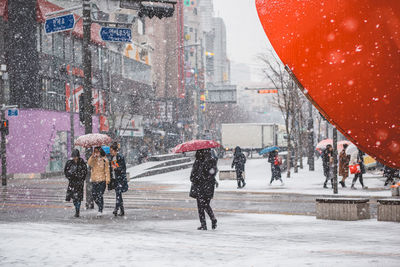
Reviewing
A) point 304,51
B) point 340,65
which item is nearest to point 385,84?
Result: point 340,65

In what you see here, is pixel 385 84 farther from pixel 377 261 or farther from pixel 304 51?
pixel 377 261

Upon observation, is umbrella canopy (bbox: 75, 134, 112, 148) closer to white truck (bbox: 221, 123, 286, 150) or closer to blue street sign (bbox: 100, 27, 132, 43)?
blue street sign (bbox: 100, 27, 132, 43)

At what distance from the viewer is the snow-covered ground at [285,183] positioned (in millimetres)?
21391

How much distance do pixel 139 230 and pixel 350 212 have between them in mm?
4701

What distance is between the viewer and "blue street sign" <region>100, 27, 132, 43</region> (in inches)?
596

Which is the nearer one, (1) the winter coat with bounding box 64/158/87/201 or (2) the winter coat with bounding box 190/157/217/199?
(2) the winter coat with bounding box 190/157/217/199

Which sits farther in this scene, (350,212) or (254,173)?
(254,173)

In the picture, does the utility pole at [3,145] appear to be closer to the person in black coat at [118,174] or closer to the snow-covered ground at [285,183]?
the snow-covered ground at [285,183]

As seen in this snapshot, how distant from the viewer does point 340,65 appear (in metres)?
3.04

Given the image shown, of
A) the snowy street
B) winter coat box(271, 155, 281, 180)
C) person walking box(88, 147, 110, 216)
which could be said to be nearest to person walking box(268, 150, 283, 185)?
winter coat box(271, 155, 281, 180)

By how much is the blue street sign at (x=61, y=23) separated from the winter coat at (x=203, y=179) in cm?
587

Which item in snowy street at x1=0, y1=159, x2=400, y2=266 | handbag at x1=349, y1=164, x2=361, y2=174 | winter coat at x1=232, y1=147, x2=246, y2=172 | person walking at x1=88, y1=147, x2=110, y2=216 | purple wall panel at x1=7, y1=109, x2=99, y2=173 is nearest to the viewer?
snowy street at x1=0, y1=159, x2=400, y2=266

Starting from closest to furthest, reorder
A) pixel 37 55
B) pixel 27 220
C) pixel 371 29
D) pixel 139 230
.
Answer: pixel 371 29
pixel 139 230
pixel 27 220
pixel 37 55

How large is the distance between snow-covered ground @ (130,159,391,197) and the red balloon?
56.5ft
